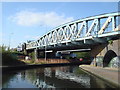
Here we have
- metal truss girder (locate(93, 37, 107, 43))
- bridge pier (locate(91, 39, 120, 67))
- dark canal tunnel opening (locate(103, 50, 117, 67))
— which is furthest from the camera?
metal truss girder (locate(93, 37, 107, 43))

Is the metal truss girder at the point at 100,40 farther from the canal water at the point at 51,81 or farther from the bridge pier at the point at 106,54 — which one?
the canal water at the point at 51,81

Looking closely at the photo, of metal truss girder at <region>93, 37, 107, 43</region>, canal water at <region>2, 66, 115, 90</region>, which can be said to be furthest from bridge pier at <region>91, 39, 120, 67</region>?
canal water at <region>2, 66, 115, 90</region>

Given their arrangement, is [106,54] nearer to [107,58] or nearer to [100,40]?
[107,58]

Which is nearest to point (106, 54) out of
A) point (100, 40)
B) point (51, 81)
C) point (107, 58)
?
point (107, 58)

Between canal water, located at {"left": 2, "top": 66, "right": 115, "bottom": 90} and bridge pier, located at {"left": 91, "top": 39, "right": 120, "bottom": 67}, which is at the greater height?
bridge pier, located at {"left": 91, "top": 39, "right": 120, "bottom": 67}

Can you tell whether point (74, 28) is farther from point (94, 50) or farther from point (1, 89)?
point (1, 89)

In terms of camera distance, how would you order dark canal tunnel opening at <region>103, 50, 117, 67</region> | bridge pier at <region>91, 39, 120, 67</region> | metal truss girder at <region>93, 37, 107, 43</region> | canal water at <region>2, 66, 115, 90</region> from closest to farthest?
canal water at <region>2, 66, 115, 90</region> → bridge pier at <region>91, 39, 120, 67</region> → dark canal tunnel opening at <region>103, 50, 117, 67</region> → metal truss girder at <region>93, 37, 107, 43</region>

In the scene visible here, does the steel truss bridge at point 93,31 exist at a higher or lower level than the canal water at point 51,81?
higher

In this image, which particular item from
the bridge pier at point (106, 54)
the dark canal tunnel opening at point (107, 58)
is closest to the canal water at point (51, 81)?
the bridge pier at point (106, 54)

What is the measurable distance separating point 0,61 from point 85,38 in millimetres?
24353

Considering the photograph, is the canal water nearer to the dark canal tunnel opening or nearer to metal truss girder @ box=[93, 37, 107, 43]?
the dark canal tunnel opening

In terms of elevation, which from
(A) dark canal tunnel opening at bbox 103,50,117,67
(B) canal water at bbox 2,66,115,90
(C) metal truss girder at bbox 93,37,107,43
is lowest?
(B) canal water at bbox 2,66,115,90

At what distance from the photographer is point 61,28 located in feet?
255

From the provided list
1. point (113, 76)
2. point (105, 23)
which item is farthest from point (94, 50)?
point (113, 76)
